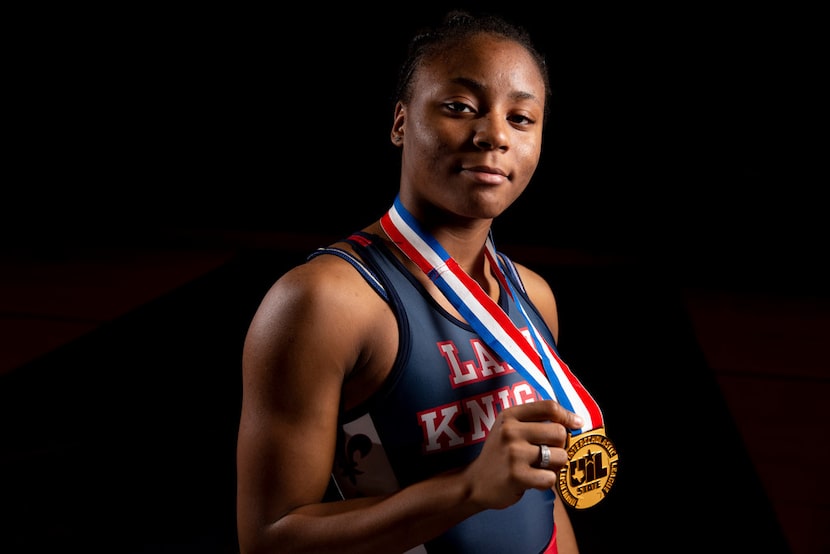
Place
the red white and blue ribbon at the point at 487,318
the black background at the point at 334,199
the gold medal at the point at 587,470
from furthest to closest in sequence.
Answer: the black background at the point at 334,199, the red white and blue ribbon at the point at 487,318, the gold medal at the point at 587,470

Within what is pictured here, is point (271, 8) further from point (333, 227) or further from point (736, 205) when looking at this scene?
point (736, 205)

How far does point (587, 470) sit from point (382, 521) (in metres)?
0.32

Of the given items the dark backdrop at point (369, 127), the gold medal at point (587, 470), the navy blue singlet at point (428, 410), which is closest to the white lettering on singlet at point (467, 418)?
the navy blue singlet at point (428, 410)

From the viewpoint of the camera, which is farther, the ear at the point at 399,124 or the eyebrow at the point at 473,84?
the ear at the point at 399,124

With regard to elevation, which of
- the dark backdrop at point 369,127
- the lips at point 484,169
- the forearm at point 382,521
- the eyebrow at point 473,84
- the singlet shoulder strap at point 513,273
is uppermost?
the dark backdrop at point 369,127

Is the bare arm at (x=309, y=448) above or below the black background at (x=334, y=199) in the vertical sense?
below

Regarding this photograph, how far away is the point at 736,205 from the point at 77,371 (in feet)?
13.2

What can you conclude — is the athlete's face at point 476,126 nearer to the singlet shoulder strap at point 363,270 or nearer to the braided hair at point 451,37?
the braided hair at point 451,37

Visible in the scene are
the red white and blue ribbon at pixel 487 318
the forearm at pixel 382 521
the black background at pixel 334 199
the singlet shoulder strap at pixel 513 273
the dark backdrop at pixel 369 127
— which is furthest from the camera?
the dark backdrop at pixel 369 127

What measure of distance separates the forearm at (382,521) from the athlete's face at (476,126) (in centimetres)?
44


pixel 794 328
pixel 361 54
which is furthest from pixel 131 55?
pixel 794 328

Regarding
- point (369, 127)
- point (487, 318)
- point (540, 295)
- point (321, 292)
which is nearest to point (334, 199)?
point (369, 127)

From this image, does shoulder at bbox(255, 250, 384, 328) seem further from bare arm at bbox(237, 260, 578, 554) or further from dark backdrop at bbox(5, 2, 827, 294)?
dark backdrop at bbox(5, 2, 827, 294)

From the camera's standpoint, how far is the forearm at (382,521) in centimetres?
92
